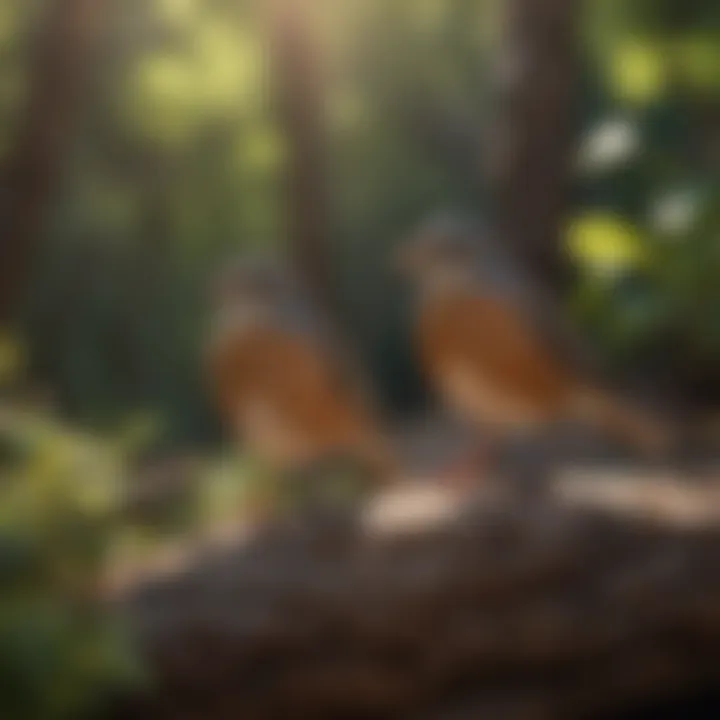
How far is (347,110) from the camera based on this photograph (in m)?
12.5

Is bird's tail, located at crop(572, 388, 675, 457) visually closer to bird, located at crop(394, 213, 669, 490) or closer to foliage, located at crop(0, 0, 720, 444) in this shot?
bird, located at crop(394, 213, 669, 490)

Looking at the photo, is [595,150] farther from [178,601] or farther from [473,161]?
[473,161]

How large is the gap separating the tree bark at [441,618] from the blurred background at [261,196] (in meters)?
0.38

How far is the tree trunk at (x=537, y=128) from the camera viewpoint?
7148 millimetres

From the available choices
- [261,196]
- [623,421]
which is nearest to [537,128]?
[623,421]

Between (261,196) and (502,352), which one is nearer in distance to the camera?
(502,352)

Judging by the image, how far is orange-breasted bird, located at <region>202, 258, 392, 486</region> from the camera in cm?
581

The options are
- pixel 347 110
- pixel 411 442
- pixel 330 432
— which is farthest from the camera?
pixel 347 110

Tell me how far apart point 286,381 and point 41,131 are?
174 centimetres

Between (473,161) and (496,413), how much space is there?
6.65 meters

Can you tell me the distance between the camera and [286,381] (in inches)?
233

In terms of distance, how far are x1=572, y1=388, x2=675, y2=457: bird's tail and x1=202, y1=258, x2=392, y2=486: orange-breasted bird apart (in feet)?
2.44

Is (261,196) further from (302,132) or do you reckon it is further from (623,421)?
(623,421)

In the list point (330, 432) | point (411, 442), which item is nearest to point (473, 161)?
point (411, 442)
